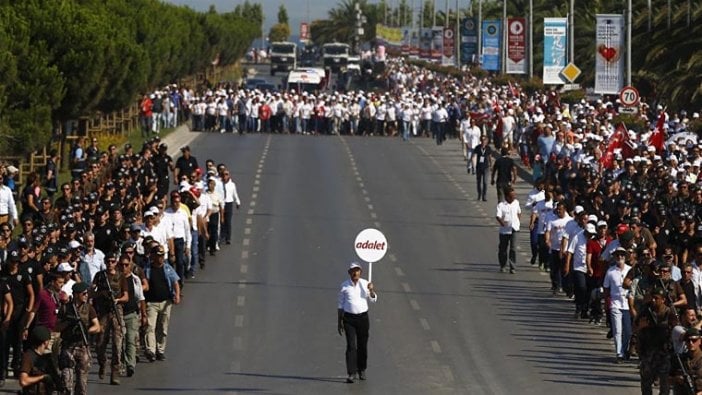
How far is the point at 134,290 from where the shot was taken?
20.8m

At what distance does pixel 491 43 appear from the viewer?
254 feet

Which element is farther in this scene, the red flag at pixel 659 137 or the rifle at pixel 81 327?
the red flag at pixel 659 137

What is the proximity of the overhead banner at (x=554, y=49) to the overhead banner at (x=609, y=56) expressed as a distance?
5938 mm

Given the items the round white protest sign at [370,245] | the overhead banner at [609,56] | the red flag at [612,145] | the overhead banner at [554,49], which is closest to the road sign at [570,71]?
the overhead banner at [609,56]

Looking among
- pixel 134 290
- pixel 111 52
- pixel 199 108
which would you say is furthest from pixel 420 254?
pixel 199 108

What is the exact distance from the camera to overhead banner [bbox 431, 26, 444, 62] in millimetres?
118438

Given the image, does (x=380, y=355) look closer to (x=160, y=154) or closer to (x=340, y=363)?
(x=340, y=363)

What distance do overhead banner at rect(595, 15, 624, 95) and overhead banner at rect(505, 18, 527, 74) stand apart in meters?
17.1

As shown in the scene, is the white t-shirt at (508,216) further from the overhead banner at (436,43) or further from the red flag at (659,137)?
the overhead banner at (436,43)

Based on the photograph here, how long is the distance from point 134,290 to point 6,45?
22369 mm

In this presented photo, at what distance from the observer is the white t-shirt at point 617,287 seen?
71.6 ft

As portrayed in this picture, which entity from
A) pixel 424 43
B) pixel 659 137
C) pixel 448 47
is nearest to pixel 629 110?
pixel 659 137

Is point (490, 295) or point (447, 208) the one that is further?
point (447, 208)

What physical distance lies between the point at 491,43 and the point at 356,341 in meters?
57.8
